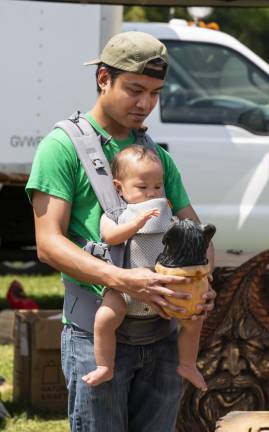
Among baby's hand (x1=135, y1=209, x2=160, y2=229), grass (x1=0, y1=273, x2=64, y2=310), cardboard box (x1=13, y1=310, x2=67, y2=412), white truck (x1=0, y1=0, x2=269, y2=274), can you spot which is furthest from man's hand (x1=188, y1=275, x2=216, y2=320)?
grass (x1=0, y1=273, x2=64, y2=310)

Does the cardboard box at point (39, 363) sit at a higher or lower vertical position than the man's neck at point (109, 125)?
lower

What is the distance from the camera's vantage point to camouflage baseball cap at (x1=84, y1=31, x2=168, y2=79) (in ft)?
9.66

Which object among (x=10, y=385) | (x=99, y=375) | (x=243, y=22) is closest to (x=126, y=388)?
(x=99, y=375)

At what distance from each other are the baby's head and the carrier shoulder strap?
28mm

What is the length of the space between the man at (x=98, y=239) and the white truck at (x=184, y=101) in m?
3.53

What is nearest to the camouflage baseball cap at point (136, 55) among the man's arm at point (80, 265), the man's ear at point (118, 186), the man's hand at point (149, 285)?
the man's ear at point (118, 186)

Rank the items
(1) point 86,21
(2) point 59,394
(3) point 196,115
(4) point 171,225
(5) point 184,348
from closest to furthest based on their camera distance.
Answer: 1. (4) point 171,225
2. (5) point 184,348
3. (2) point 59,394
4. (1) point 86,21
5. (3) point 196,115

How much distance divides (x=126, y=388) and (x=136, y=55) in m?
0.92

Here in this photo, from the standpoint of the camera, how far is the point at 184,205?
3.16 m

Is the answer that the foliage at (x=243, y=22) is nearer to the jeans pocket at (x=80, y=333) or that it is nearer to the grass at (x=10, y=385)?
the grass at (x=10, y=385)

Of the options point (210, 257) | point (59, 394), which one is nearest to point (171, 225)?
point (210, 257)

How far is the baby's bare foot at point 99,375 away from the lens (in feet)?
9.39

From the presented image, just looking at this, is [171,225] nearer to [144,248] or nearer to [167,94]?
[144,248]

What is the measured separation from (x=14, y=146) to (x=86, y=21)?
883 mm
